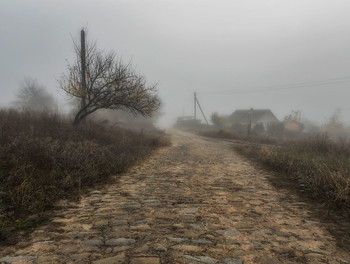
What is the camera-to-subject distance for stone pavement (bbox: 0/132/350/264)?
2324 millimetres

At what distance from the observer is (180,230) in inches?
116

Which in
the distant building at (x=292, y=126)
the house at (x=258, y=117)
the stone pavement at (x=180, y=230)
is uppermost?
the house at (x=258, y=117)

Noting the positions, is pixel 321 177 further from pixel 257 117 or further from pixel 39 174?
pixel 257 117

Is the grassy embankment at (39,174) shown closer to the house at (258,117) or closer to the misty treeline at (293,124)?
the misty treeline at (293,124)

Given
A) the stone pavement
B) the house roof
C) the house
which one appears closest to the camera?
the stone pavement

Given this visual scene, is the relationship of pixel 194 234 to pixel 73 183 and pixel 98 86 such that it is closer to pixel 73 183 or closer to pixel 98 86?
pixel 73 183

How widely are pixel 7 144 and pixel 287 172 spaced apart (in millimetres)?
8080

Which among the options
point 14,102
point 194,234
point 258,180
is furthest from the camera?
point 14,102

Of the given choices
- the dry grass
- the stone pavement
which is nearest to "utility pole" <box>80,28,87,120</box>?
the stone pavement

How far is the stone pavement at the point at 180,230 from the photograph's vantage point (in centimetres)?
232

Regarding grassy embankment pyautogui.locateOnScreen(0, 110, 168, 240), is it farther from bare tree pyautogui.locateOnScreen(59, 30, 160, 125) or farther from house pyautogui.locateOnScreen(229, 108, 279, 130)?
house pyautogui.locateOnScreen(229, 108, 279, 130)

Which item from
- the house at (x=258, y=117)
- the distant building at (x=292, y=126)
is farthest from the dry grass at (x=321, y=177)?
the house at (x=258, y=117)

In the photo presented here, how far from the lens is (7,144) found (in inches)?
199

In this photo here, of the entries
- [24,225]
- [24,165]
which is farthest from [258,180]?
[24,165]
